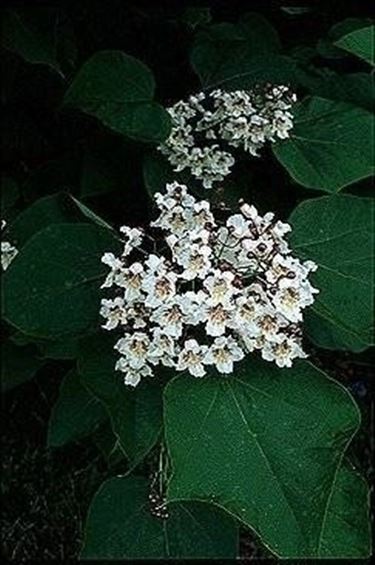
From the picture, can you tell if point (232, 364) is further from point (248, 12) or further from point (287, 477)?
point (248, 12)

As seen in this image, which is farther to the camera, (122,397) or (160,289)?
(122,397)

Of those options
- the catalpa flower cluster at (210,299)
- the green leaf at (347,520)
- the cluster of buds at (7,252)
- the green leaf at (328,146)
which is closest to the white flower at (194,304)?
the catalpa flower cluster at (210,299)

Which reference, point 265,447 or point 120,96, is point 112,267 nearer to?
point 265,447

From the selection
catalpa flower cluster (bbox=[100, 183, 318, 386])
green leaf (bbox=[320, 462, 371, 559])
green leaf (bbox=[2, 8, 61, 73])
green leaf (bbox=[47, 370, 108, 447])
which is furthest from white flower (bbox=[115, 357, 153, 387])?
green leaf (bbox=[2, 8, 61, 73])

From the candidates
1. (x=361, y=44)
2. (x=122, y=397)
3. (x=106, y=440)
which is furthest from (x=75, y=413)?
(x=361, y=44)

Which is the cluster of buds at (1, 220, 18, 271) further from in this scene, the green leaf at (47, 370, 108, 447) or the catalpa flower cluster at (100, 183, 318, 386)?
the catalpa flower cluster at (100, 183, 318, 386)

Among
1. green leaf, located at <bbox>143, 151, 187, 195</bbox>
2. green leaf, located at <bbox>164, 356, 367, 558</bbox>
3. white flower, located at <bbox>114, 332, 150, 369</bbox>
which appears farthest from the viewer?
green leaf, located at <bbox>143, 151, 187, 195</bbox>

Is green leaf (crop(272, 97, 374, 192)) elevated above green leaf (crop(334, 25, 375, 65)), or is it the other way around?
green leaf (crop(334, 25, 375, 65))
